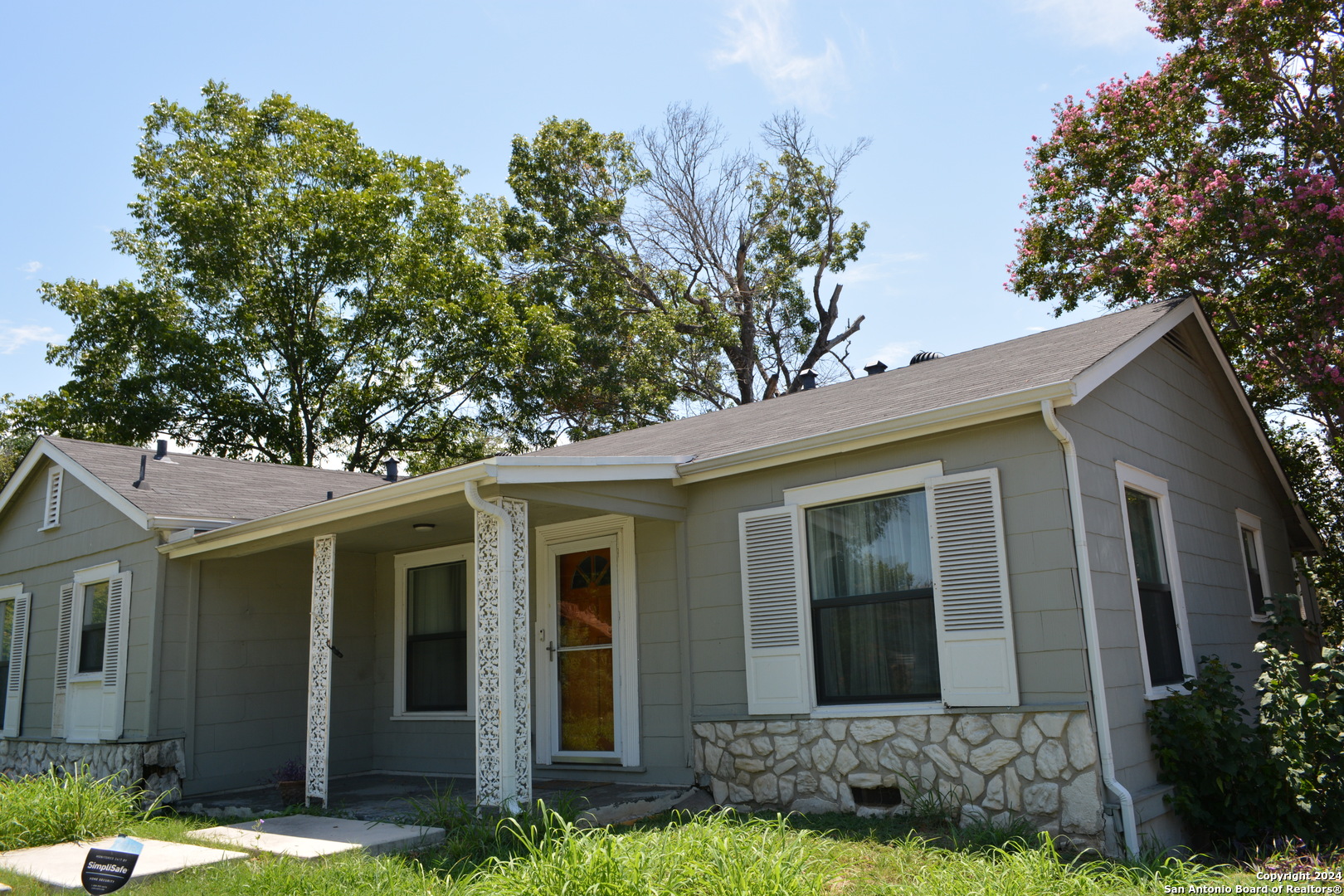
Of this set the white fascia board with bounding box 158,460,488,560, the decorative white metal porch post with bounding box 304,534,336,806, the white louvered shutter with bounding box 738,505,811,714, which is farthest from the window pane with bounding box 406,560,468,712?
the white louvered shutter with bounding box 738,505,811,714

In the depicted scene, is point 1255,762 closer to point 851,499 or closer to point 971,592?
point 971,592

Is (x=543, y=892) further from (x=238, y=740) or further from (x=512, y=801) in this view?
(x=238, y=740)

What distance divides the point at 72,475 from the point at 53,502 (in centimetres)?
59

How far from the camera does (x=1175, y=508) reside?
24.4ft

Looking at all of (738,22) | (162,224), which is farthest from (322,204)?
(738,22)

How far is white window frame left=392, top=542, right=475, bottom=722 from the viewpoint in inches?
360

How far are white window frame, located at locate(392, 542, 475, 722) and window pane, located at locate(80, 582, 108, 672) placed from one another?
2848 millimetres

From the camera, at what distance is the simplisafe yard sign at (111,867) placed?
151 inches

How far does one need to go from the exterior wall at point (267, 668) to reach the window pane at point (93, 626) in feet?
4.59

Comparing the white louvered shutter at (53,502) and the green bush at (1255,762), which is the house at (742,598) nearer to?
the white louvered shutter at (53,502)

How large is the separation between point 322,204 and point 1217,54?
17.2 m

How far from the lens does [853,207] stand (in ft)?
72.2

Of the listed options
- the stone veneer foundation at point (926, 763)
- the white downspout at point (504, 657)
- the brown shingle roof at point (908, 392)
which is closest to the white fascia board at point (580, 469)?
the brown shingle roof at point (908, 392)

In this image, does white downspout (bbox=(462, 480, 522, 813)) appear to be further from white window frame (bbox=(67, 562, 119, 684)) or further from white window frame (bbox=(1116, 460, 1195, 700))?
white window frame (bbox=(67, 562, 119, 684))
